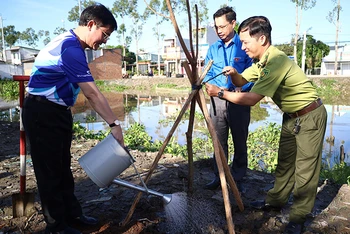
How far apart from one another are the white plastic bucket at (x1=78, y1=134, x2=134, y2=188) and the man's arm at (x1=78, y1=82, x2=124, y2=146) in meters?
0.07

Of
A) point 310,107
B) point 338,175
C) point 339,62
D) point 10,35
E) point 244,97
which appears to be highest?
point 10,35

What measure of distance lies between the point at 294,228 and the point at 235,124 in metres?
1.26

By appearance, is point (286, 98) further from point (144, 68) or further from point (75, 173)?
point (144, 68)

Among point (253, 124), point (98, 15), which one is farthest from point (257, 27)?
point (253, 124)

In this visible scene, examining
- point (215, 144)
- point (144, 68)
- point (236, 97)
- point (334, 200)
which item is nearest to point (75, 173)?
point (215, 144)

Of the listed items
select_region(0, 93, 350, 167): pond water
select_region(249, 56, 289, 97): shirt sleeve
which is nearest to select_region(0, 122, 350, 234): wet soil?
select_region(249, 56, 289, 97): shirt sleeve

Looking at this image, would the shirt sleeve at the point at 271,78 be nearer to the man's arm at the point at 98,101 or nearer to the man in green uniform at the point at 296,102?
the man in green uniform at the point at 296,102

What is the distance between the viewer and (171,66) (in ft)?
157

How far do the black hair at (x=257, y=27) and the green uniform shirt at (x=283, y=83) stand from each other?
163 millimetres

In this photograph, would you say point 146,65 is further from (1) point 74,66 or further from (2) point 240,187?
(1) point 74,66

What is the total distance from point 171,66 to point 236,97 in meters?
46.0

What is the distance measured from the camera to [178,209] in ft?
9.30

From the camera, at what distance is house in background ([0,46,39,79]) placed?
1458 inches

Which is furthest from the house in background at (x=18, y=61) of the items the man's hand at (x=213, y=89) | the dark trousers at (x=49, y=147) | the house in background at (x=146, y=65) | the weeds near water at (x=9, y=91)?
the man's hand at (x=213, y=89)
